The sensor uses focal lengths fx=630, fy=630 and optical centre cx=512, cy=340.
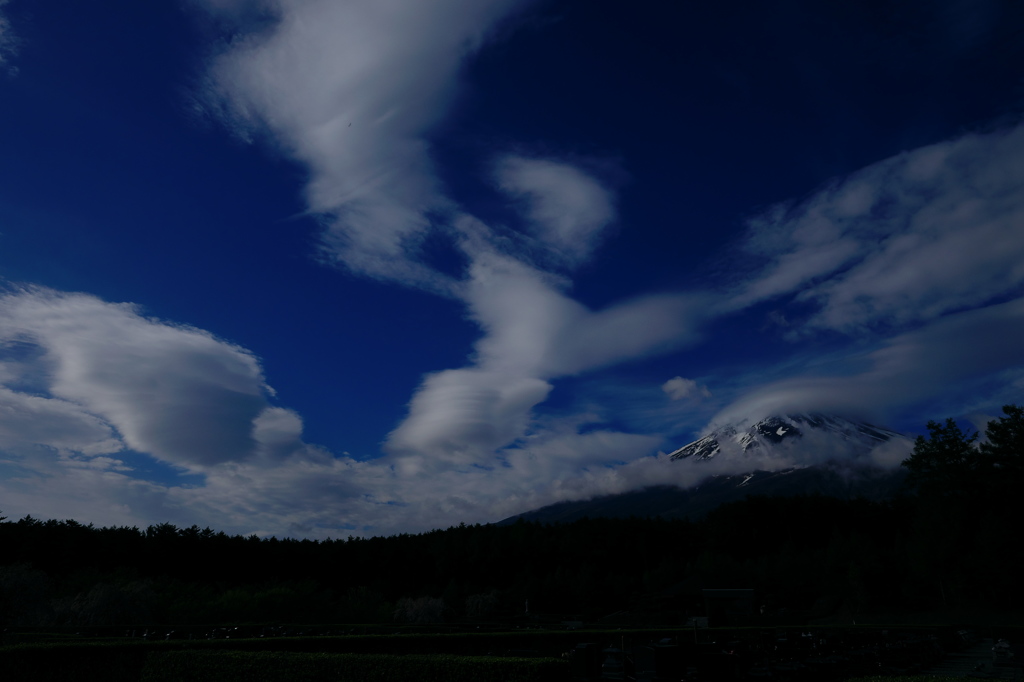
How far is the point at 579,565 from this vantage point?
242 ft

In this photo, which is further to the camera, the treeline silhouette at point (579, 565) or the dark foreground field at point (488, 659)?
the treeline silhouette at point (579, 565)

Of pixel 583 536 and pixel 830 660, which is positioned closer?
pixel 830 660

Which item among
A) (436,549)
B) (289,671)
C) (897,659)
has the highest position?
(436,549)

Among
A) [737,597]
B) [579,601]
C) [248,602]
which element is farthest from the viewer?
[579,601]

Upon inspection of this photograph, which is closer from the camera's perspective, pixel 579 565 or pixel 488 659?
pixel 488 659

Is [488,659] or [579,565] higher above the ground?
[579,565]

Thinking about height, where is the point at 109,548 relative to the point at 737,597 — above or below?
above

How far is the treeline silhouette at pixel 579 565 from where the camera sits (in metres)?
40.1

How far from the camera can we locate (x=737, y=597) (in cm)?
4344

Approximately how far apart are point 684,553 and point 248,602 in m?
54.7

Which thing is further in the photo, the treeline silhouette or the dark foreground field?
the treeline silhouette

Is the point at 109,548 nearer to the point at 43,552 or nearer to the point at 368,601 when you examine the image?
the point at 43,552

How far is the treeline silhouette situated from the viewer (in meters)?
40.1

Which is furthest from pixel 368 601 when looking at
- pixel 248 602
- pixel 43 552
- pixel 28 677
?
pixel 28 677
